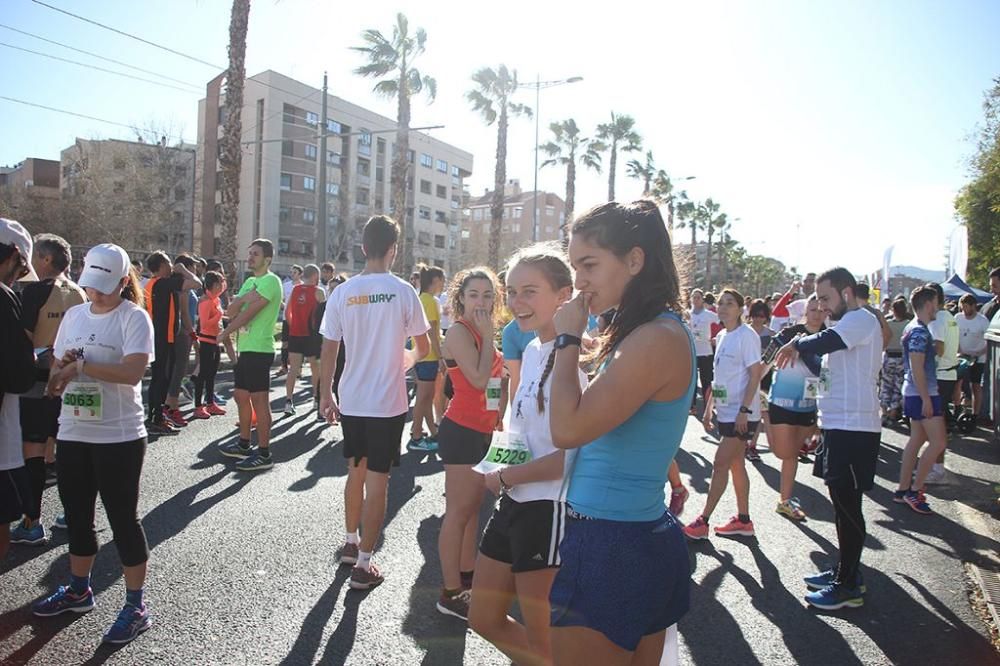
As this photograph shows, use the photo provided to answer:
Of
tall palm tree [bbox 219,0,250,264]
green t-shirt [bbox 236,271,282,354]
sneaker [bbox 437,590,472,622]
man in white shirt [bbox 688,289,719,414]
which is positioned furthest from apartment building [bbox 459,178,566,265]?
sneaker [bbox 437,590,472,622]

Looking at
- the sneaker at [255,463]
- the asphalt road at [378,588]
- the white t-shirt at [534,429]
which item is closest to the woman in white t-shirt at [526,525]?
the white t-shirt at [534,429]

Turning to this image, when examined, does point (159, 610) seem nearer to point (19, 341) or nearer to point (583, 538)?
point (19, 341)

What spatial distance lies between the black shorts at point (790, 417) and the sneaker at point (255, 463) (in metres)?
5.05

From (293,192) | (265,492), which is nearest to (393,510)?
(265,492)

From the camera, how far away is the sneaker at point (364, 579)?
154 inches

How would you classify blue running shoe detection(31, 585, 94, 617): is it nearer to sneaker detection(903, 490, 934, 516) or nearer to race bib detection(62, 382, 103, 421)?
race bib detection(62, 382, 103, 421)

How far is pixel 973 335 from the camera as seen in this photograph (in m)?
10.6

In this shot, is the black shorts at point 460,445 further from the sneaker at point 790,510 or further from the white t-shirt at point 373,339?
the sneaker at point 790,510

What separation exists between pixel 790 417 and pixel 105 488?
533 centimetres

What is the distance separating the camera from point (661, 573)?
1711 millimetres

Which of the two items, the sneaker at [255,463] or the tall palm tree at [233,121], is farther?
the tall palm tree at [233,121]

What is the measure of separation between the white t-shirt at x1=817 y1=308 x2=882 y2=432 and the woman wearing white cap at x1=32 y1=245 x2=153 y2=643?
423cm

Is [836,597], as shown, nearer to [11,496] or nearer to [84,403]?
[84,403]

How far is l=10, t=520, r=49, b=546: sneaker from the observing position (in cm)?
425
